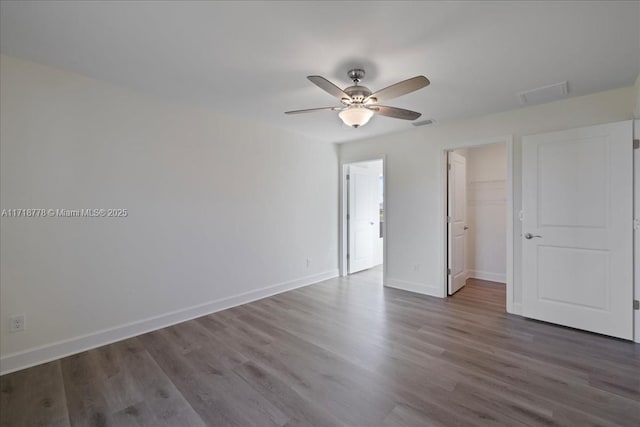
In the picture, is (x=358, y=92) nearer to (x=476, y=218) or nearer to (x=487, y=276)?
(x=476, y=218)

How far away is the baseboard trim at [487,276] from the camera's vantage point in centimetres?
470

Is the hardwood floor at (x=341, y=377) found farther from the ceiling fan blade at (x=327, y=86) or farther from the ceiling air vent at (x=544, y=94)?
the ceiling air vent at (x=544, y=94)

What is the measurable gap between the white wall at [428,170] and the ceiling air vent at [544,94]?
178 millimetres

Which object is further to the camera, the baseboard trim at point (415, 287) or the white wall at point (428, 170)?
the baseboard trim at point (415, 287)

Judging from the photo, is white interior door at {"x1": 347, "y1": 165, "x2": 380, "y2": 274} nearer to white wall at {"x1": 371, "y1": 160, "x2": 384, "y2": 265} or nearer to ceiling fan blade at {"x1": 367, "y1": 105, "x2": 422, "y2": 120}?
white wall at {"x1": 371, "y1": 160, "x2": 384, "y2": 265}

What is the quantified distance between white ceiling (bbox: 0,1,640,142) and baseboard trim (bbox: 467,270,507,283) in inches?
119

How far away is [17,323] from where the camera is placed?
221 centimetres

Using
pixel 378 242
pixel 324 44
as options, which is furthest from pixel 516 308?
pixel 324 44

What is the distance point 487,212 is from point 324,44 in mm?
4271

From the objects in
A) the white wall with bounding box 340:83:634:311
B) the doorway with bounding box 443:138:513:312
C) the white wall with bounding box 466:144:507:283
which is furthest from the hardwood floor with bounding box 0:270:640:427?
the white wall with bounding box 466:144:507:283

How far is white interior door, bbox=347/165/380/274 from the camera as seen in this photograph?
17.1 feet

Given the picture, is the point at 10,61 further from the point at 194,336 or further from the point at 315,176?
the point at 315,176

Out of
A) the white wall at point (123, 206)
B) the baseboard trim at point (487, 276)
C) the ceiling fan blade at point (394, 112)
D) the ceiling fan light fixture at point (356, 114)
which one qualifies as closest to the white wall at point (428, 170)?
the ceiling fan blade at point (394, 112)

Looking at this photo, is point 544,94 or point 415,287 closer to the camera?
point 544,94
